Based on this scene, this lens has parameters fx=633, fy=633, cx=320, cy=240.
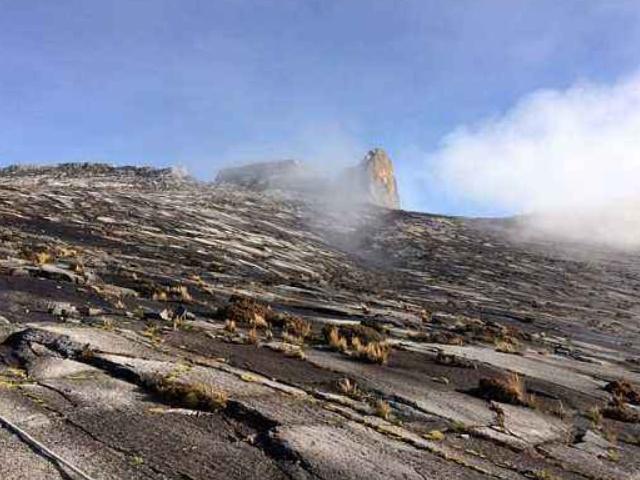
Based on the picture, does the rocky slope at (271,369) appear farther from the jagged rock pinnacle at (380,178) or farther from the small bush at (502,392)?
the jagged rock pinnacle at (380,178)

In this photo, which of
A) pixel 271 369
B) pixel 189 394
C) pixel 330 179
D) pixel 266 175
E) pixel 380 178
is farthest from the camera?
pixel 380 178

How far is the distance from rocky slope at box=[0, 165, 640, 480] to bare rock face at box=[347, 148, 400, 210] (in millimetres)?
85051

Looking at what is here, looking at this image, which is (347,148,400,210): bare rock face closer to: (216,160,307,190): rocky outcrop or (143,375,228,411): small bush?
(216,160,307,190): rocky outcrop

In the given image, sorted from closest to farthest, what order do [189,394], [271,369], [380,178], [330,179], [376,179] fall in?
[189,394] < [271,369] < [330,179] < [376,179] < [380,178]

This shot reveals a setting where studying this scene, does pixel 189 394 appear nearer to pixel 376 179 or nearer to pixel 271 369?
pixel 271 369

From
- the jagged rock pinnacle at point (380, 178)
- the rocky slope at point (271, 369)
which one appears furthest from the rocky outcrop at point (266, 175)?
the rocky slope at point (271, 369)

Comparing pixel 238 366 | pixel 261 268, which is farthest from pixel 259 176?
pixel 238 366

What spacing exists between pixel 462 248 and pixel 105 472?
68243 mm

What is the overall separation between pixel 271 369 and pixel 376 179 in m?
129

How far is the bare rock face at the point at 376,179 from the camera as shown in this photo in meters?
134

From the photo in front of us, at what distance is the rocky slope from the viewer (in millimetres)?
10570

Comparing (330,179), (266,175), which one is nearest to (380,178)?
(330,179)

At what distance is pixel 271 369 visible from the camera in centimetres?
1623

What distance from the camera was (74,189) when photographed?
62.0 metres
